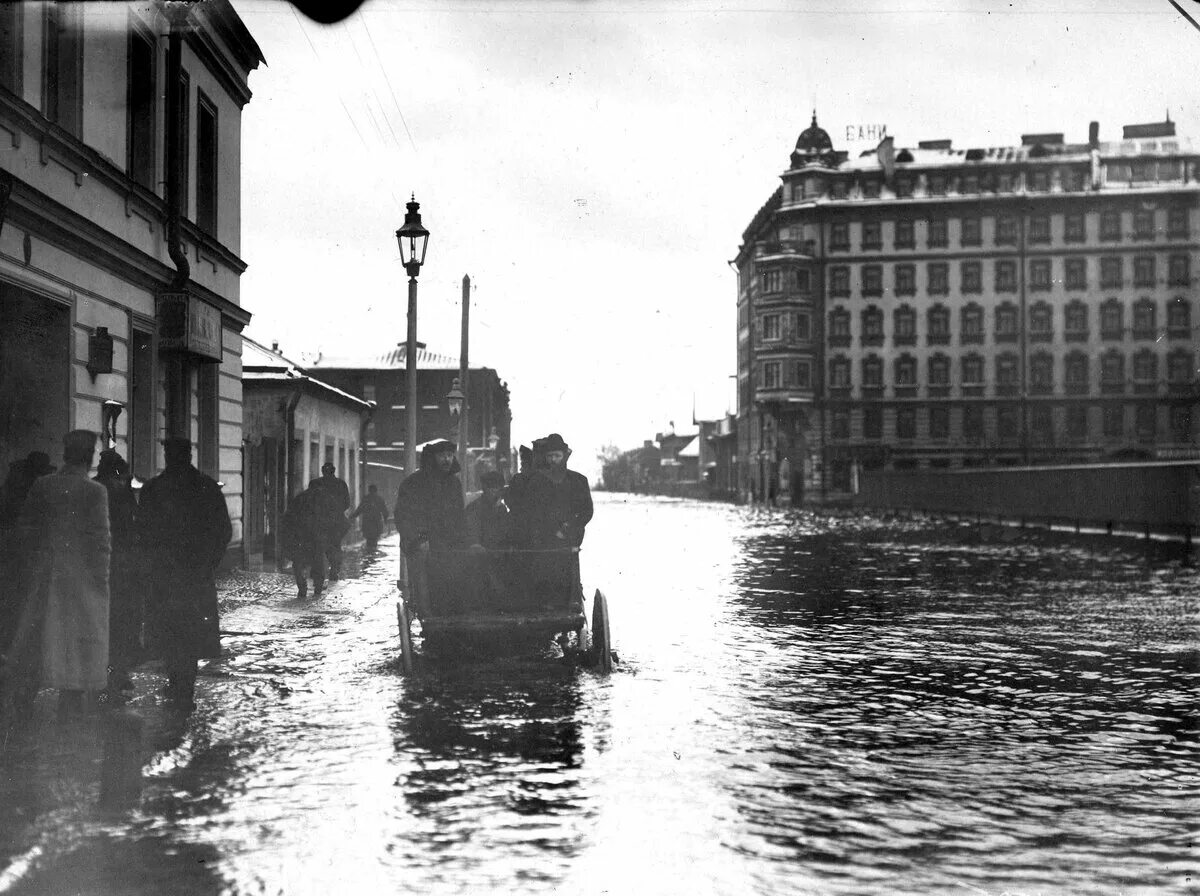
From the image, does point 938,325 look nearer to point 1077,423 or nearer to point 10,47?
point 1077,423

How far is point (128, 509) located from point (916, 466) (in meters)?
80.0

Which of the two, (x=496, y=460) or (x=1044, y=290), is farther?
(x=1044, y=290)

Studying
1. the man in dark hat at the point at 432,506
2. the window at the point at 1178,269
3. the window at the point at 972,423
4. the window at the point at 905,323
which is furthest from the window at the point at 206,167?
the window at the point at 1178,269

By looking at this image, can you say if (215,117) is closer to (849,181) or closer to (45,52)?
(45,52)

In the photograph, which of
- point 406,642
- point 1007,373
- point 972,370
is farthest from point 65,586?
point 1007,373

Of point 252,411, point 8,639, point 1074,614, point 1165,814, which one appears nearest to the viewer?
point 1165,814

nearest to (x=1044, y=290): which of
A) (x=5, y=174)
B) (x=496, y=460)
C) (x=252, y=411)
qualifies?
(x=496, y=460)

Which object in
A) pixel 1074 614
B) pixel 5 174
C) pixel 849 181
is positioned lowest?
pixel 1074 614

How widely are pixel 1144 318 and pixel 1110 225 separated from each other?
5994mm

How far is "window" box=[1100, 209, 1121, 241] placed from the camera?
83.4 metres

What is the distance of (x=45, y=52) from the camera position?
40.1 ft

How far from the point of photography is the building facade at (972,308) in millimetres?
83562

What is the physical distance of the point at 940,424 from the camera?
3401 inches

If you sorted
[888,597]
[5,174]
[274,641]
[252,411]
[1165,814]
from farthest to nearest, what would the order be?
[252,411]
[888,597]
[274,641]
[5,174]
[1165,814]
